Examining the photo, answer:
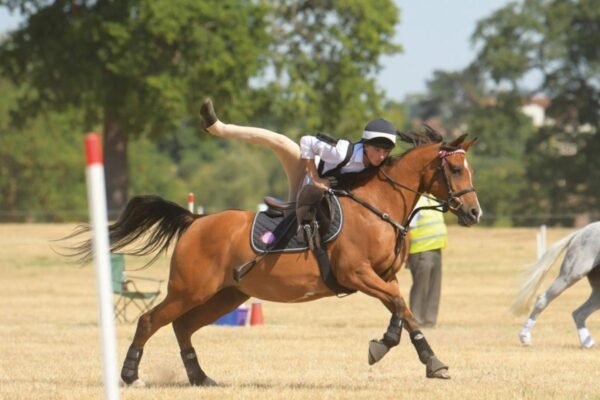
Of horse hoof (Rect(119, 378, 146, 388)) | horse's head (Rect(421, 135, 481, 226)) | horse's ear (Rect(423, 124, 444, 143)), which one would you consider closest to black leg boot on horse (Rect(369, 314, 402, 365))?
horse's head (Rect(421, 135, 481, 226))

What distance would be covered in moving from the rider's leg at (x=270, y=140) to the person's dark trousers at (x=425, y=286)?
731 cm

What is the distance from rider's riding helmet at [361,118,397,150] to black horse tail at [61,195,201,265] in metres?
1.91

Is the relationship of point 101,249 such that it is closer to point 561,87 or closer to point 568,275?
point 568,275

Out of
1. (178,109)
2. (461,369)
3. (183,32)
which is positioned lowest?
(461,369)

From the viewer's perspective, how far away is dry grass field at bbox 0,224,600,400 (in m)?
10.7

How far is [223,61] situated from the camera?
44.6 meters

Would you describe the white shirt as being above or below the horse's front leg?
above

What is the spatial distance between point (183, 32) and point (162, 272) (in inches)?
570

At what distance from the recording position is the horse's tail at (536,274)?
53.3ft

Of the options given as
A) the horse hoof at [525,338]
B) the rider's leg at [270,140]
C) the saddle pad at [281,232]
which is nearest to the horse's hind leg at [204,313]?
the saddle pad at [281,232]

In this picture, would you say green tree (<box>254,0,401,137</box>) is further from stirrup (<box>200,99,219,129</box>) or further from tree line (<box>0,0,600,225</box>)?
stirrup (<box>200,99,219,129</box>)

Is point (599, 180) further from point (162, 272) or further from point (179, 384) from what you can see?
point (179, 384)

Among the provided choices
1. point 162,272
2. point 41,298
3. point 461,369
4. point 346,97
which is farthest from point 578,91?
point 461,369

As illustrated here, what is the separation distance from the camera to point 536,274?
53.6ft
